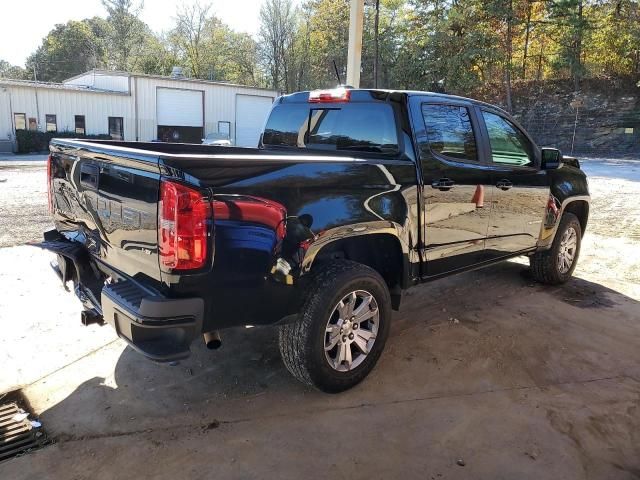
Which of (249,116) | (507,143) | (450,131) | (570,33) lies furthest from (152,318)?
(570,33)

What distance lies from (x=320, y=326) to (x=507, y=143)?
2.74 m

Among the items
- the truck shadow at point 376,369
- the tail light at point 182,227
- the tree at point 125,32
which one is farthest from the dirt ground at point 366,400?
the tree at point 125,32

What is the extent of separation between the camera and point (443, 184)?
389 cm

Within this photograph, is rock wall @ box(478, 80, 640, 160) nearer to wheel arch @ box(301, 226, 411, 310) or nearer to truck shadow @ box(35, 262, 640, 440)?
truck shadow @ box(35, 262, 640, 440)

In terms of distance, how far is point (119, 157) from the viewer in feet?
9.12

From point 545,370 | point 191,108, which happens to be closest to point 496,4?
point 191,108

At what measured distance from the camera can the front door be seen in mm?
3844

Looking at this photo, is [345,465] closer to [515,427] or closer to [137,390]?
[515,427]

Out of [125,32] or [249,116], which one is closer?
[249,116]

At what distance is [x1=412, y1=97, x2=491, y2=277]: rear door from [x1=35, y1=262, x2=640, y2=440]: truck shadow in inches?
24.9

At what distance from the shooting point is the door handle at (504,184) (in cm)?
449

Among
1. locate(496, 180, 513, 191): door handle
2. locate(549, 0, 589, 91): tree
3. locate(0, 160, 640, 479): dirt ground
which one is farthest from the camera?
locate(549, 0, 589, 91): tree

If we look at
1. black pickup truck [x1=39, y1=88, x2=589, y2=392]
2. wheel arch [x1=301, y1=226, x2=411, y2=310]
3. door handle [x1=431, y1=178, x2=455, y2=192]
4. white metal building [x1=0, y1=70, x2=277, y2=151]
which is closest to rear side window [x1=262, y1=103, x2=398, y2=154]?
black pickup truck [x1=39, y1=88, x2=589, y2=392]

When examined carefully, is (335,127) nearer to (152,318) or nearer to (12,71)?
(152,318)
